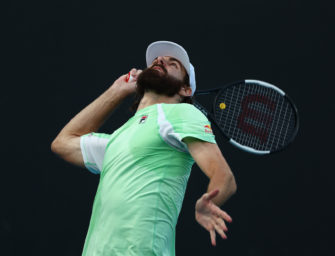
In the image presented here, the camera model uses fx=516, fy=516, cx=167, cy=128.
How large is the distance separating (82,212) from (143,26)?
1301mm

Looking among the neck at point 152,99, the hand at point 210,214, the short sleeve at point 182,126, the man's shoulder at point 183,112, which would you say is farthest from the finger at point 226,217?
the neck at point 152,99

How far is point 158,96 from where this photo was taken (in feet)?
5.51

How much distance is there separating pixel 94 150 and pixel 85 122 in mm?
174

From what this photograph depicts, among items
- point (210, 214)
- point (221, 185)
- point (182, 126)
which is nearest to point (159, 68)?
point (182, 126)

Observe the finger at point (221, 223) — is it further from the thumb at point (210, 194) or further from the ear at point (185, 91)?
the ear at point (185, 91)

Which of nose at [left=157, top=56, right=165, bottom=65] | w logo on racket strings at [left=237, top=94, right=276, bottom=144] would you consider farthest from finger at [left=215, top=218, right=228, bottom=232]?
w logo on racket strings at [left=237, top=94, right=276, bottom=144]

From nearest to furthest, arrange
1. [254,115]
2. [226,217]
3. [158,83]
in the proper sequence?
[226,217]
[158,83]
[254,115]

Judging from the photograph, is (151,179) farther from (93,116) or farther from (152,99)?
(93,116)

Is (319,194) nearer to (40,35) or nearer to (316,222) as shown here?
(316,222)

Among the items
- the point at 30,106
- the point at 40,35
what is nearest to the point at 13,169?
the point at 30,106

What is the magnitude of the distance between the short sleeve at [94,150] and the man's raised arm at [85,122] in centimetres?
2

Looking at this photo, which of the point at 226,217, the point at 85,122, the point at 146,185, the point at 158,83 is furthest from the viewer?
the point at 85,122

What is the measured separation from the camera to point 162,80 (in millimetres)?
1684

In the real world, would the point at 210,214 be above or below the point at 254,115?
above
